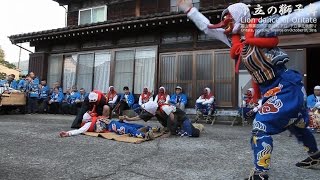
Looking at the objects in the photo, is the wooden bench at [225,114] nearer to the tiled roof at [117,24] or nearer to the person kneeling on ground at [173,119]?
the tiled roof at [117,24]

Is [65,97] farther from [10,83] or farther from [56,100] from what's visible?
[10,83]

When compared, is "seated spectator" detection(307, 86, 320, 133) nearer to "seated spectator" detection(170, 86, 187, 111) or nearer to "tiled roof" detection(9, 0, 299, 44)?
"tiled roof" detection(9, 0, 299, 44)

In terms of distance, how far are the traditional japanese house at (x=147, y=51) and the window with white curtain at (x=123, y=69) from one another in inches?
1.6

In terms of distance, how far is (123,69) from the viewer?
12461 millimetres

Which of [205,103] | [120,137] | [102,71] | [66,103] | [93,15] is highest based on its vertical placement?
[93,15]

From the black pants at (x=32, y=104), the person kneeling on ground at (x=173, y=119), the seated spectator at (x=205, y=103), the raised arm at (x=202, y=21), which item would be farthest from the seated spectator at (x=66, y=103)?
the raised arm at (x=202, y=21)

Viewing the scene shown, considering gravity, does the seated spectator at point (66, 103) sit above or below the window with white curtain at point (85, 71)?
below

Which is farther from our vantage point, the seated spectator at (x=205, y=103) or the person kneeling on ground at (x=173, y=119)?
the seated spectator at (x=205, y=103)

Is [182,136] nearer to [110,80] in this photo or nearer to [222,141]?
[222,141]

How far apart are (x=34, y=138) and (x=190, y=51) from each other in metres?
6.70

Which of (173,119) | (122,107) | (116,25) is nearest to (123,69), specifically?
(122,107)

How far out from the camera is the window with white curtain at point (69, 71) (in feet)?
45.1

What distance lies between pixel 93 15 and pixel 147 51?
4.81 m

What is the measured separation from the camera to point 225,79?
10.4 m
